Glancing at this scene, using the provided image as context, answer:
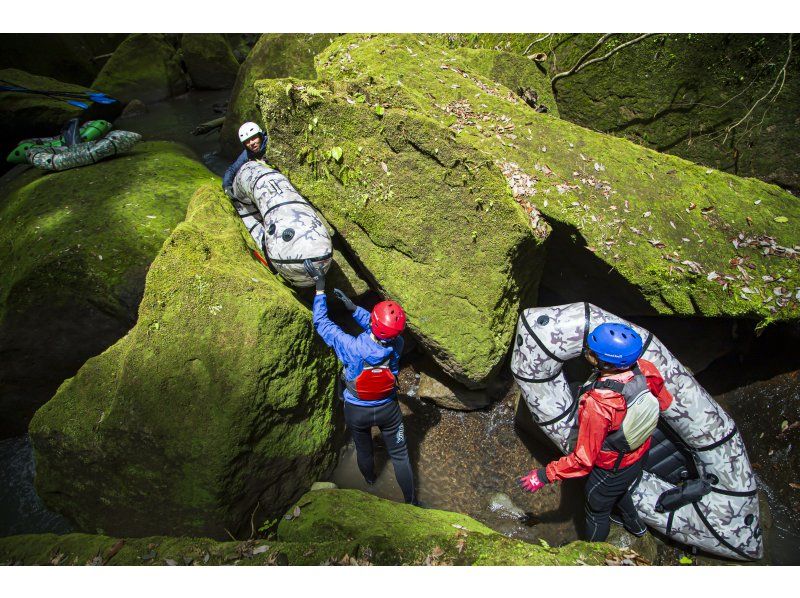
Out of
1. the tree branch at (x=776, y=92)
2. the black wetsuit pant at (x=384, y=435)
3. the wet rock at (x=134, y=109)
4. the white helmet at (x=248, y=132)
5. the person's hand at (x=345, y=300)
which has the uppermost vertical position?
the tree branch at (x=776, y=92)

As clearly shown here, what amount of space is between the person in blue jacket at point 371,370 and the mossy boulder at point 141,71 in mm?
10059

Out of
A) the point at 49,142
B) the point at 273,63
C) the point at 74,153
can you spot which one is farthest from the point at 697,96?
the point at 49,142

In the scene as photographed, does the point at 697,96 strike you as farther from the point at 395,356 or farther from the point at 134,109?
the point at 134,109

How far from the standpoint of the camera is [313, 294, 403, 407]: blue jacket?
363 cm

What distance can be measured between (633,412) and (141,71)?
1277cm

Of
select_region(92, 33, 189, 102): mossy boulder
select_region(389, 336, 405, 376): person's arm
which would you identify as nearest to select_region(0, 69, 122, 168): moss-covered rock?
select_region(92, 33, 189, 102): mossy boulder

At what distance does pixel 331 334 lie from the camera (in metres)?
3.70

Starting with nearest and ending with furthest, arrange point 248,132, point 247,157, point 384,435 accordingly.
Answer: point 384,435
point 248,132
point 247,157

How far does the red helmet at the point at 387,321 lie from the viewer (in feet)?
11.5

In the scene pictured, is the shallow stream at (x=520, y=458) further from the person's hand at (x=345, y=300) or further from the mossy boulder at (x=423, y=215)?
the person's hand at (x=345, y=300)

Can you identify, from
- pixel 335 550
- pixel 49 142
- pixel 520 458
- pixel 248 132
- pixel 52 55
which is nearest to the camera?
pixel 335 550

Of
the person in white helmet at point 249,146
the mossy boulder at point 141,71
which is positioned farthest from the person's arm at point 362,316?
the mossy boulder at point 141,71

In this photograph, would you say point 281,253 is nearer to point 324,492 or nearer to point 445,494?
point 324,492

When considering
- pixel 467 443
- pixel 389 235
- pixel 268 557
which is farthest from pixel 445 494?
pixel 389 235
